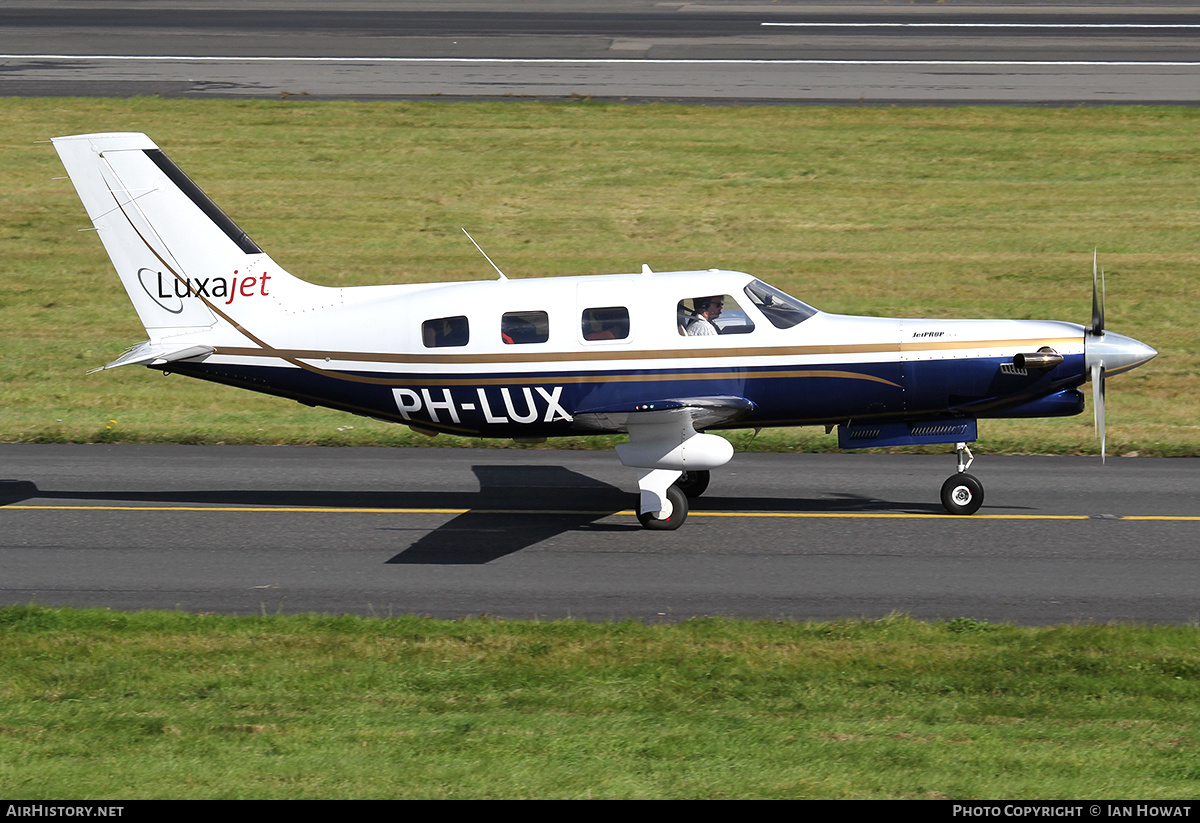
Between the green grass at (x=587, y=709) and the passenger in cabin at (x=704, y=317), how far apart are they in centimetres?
403

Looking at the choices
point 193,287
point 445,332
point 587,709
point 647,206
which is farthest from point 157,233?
point 647,206

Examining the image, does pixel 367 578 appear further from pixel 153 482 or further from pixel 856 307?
pixel 856 307

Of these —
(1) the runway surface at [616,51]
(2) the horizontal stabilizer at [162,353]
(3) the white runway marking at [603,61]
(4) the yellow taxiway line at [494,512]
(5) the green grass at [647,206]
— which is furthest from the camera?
(3) the white runway marking at [603,61]

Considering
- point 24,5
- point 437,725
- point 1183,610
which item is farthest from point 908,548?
point 24,5

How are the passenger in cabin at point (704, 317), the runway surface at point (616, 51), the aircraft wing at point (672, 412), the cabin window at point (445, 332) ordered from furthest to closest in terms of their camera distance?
the runway surface at point (616, 51)
the cabin window at point (445, 332)
the passenger in cabin at point (704, 317)
the aircraft wing at point (672, 412)

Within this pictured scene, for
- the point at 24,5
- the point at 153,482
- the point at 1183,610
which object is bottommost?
the point at 1183,610

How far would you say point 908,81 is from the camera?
31.7 m

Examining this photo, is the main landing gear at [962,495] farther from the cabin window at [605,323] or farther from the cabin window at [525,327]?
the cabin window at [525,327]

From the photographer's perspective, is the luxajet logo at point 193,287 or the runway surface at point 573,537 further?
the luxajet logo at point 193,287

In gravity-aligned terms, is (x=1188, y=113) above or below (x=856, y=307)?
above

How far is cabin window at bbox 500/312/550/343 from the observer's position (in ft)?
Answer: 45.2

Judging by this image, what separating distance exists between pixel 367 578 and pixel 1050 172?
20.7m

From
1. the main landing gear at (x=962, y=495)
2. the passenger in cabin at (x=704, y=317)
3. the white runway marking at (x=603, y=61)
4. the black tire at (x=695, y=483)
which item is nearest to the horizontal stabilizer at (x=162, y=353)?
the passenger in cabin at (x=704, y=317)

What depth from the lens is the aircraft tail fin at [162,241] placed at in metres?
14.5
